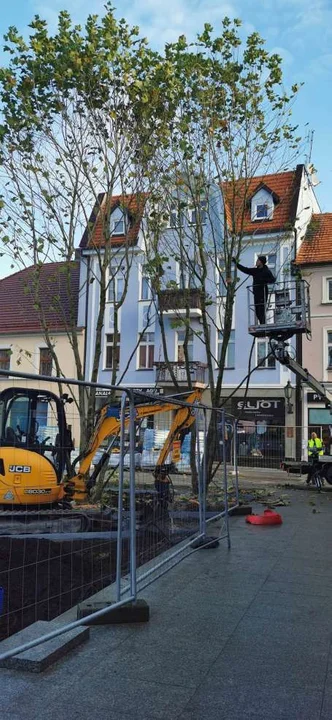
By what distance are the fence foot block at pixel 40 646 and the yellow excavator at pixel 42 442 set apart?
2.88 m

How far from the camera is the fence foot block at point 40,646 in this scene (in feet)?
12.3

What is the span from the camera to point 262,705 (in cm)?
337

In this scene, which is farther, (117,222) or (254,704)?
(117,222)

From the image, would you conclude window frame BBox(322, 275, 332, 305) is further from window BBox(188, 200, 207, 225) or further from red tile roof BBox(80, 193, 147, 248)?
red tile roof BBox(80, 193, 147, 248)

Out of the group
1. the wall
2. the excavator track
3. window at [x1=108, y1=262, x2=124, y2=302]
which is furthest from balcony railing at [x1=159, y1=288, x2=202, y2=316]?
the wall

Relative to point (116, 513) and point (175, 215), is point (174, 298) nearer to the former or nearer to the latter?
point (175, 215)

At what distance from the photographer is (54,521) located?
8.07 metres

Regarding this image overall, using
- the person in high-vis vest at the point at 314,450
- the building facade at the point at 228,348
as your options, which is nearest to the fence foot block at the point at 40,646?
the person in high-vis vest at the point at 314,450

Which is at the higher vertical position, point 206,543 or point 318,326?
point 318,326

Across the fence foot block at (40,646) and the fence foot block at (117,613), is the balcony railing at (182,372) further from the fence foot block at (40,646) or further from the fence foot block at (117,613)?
the fence foot block at (40,646)

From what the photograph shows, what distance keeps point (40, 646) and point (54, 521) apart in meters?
4.19

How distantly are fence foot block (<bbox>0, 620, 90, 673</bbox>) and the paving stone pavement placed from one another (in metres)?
0.06

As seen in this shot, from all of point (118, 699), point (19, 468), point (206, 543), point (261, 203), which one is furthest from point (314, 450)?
point (118, 699)

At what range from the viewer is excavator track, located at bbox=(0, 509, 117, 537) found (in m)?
7.12
